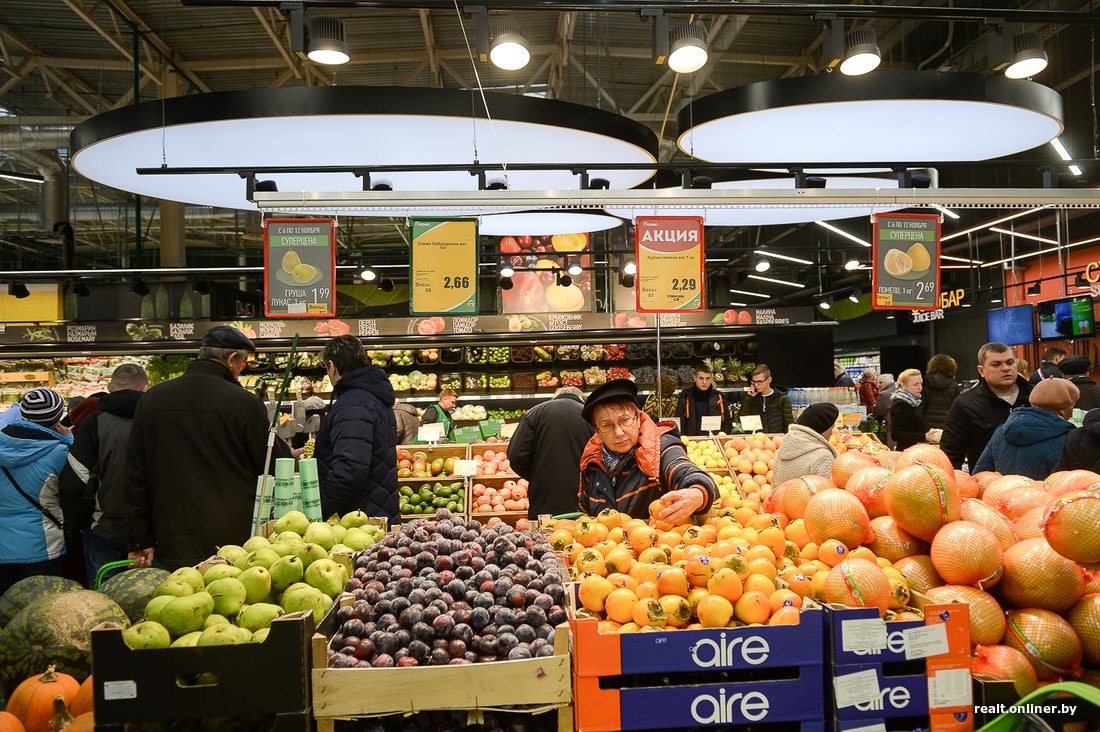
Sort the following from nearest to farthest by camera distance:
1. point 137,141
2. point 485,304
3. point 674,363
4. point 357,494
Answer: point 357,494 < point 137,141 < point 674,363 < point 485,304

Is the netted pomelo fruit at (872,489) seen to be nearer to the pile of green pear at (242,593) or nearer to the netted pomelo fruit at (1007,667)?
the netted pomelo fruit at (1007,667)

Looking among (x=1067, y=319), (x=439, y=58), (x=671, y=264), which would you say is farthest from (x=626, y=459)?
(x=1067, y=319)

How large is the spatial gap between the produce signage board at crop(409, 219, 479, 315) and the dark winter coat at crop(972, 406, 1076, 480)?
372 cm

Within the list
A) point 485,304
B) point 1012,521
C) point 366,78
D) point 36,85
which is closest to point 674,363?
point 485,304

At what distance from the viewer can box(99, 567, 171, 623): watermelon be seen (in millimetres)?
2494

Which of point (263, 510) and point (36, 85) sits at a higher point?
point (36, 85)

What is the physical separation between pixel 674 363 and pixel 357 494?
7809mm

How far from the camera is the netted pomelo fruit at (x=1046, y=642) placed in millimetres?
2021

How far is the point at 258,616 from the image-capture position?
6.55 ft

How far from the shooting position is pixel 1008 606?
2.22m

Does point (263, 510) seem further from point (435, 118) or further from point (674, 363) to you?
point (674, 363)

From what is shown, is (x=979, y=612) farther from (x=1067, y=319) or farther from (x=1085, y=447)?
(x=1067, y=319)

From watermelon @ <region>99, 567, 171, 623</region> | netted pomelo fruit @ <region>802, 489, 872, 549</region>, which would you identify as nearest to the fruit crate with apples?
watermelon @ <region>99, 567, 171, 623</region>

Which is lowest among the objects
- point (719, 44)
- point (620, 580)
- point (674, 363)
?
point (620, 580)
